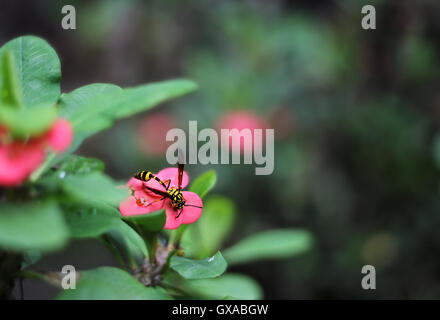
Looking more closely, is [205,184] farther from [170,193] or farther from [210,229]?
[210,229]

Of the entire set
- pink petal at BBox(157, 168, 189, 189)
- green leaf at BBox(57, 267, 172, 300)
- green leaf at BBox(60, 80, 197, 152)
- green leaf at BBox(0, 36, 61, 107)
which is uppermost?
green leaf at BBox(0, 36, 61, 107)

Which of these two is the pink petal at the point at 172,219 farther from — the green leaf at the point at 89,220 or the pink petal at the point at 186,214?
the green leaf at the point at 89,220

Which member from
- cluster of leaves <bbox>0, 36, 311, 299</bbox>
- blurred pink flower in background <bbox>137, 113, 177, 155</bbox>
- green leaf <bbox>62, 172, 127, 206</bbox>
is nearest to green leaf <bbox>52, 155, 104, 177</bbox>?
cluster of leaves <bbox>0, 36, 311, 299</bbox>

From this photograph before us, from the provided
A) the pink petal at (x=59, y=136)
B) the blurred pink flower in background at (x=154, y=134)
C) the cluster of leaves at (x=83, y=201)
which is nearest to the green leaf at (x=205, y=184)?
the cluster of leaves at (x=83, y=201)

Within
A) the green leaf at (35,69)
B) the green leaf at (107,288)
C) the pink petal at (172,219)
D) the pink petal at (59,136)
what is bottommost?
the green leaf at (107,288)

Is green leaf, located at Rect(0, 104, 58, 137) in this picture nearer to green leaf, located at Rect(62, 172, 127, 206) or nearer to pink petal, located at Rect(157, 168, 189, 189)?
green leaf, located at Rect(62, 172, 127, 206)

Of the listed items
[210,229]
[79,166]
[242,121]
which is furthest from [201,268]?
[242,121]

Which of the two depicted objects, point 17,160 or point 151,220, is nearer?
point 17,160
